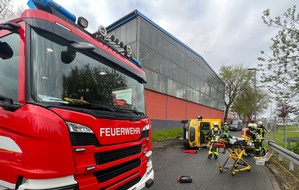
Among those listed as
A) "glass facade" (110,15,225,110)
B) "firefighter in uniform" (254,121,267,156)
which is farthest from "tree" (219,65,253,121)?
"firefighter in uniform" (254,121,267,156)

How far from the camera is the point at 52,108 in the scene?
2205 mm

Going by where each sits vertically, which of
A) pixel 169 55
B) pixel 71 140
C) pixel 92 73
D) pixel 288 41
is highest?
pixel 169 55

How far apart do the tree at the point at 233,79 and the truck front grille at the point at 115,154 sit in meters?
50.2

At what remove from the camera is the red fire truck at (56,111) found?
6.98ft

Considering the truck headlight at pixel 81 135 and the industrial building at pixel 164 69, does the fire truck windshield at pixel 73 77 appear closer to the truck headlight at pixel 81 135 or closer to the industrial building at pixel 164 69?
the truck headlight at pixel 81 135

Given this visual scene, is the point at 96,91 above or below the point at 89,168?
above

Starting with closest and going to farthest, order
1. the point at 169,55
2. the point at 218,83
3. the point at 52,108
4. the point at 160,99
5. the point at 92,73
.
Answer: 1. the point at 52,108
2. the point at 92,73
3. the point at 160,99
4. the point at 169,55
5. the point at 218,83

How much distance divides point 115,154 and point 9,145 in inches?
48.3

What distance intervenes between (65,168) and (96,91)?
3.80 ft

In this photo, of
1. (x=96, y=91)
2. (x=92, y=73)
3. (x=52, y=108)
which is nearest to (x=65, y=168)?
(x=52, y=108)

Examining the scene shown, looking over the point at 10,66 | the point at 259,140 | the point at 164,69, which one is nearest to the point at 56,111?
the point at 10,66

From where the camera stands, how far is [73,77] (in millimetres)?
2717

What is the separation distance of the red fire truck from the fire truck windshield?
10 millimetres

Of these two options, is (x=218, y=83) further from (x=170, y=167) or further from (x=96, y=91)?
(x=96, y=91)
